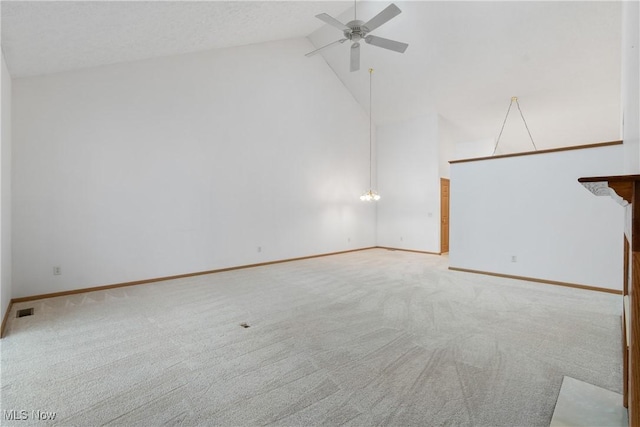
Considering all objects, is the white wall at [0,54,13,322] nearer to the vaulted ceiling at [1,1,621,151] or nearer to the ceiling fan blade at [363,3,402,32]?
the vaulted ceiling at [1,1,621,151]

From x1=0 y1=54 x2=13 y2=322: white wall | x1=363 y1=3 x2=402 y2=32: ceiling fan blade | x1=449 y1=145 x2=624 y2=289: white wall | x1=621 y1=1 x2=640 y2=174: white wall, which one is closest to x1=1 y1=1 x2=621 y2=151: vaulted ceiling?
x1=0 y1=54 x2=13 y2=322: white wall

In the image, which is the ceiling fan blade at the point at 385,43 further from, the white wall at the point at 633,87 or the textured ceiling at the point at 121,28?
the white wall at the point at 633,87

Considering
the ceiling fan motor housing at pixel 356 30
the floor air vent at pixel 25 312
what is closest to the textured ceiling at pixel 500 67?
the ceiling fan motor housing at pixel 356 30

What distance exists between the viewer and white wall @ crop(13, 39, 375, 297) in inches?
171

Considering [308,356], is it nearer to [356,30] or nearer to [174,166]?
[356,30]

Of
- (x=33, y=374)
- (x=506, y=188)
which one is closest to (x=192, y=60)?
(x=33, y=374)

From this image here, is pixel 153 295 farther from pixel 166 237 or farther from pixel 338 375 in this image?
pixel 338 375

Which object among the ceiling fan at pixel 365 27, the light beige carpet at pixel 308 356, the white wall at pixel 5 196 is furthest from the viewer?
the ceiling fan at pixel 365 27

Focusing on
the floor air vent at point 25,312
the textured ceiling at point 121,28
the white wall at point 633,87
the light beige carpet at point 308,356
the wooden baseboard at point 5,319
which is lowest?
the light beige carpet at point 308,356

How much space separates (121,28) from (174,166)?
2.32 metres

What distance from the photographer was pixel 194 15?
13.1 feet

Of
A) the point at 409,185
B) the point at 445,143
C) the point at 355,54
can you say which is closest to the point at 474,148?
the point at 445,143

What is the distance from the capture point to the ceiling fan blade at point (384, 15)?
369 cm

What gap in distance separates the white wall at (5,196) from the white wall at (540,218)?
6.88 m
